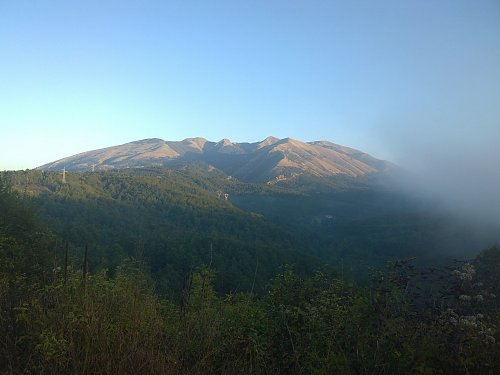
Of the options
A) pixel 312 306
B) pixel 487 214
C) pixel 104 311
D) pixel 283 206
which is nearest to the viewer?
pixel 104 311

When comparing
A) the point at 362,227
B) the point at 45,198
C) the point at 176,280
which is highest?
the point at 45,198

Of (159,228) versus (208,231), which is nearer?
(159,228)

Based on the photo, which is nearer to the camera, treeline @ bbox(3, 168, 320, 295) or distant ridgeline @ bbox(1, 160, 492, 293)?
treeline @ bbox(3, 168, 320, 295)

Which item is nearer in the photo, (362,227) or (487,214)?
(487,214)

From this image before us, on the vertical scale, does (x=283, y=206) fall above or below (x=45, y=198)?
below

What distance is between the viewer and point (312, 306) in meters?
4.81

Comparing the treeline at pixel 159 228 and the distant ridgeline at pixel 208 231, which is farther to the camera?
the distant ridgeline at pixel 208 231

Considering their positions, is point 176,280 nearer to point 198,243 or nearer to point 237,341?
point 198,243

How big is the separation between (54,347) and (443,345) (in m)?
3.83

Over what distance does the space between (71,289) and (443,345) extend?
438cm

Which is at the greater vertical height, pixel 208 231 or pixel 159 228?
pixel 159 228

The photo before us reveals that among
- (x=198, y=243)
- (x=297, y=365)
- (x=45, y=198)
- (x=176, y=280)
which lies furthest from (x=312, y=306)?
(x=45, y=198)

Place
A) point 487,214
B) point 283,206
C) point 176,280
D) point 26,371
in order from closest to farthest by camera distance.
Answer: point 26,371 < point 176,280 < point 487,214 < point 283,206

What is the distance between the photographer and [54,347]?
12.3ft
